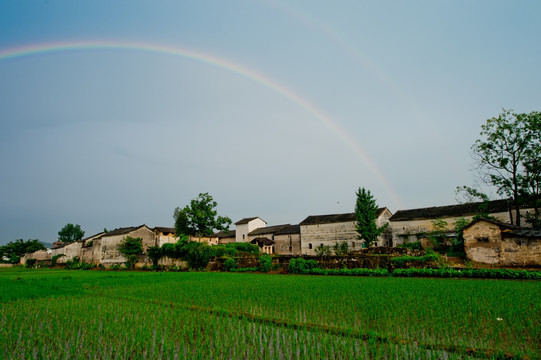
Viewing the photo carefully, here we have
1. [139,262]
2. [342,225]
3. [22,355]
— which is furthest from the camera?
[342,225]

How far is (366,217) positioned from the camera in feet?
122

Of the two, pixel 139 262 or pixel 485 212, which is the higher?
pixel 485 212

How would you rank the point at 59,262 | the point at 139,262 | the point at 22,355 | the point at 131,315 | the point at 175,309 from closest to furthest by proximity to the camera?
the point at 22,355 → the point at 131,315 → the point at 175,309 → the point at 139,262 → the point at 59,262

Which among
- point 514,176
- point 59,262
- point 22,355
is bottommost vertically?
point 59,262

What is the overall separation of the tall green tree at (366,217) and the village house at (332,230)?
118 inches

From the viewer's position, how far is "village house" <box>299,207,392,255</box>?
4098 cm

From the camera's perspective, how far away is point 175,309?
8297mm

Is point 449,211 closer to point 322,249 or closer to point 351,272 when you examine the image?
point 322,249

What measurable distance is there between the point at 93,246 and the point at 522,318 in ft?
166

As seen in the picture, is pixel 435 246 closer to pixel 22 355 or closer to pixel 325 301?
pixel 325 301

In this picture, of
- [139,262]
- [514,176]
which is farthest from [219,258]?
[514,176]

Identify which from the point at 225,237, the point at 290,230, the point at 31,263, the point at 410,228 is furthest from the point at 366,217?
the point at 31,263

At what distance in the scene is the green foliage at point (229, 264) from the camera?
92.1ft

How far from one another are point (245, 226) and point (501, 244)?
38596mm
